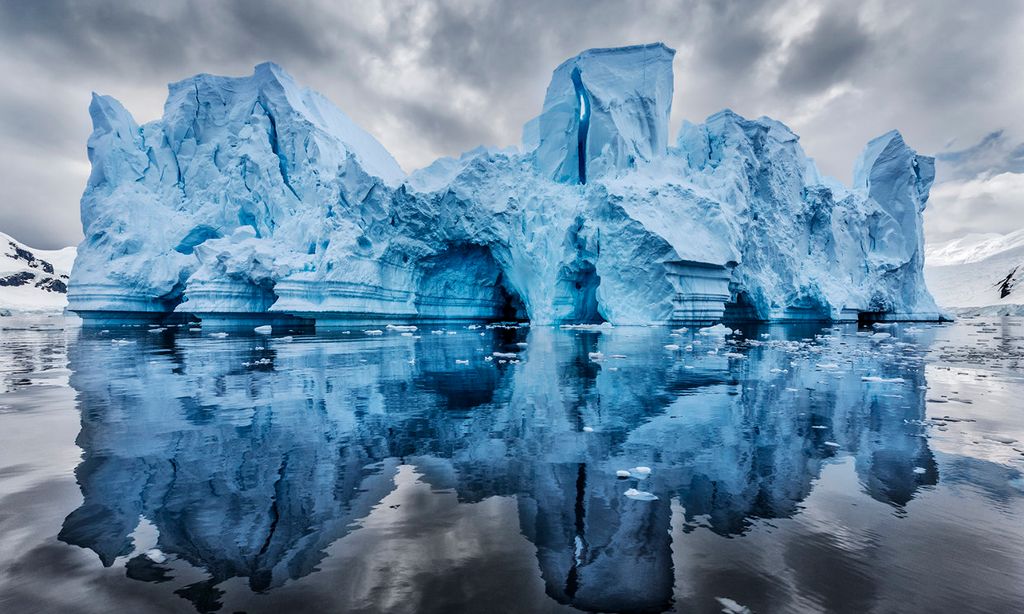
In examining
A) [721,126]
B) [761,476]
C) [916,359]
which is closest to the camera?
[761,476]

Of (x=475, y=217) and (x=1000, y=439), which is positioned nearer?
(x=1000, y=439)

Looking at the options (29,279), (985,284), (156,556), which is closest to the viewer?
(156,556)

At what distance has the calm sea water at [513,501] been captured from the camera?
1.72m

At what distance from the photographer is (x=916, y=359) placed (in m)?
9.09

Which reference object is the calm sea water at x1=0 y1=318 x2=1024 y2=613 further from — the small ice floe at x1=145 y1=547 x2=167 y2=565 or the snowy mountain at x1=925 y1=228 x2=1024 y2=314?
the snowy mountain at x1=925 y1=228 x2=1024 y2=314

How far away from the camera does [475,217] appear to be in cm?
2206

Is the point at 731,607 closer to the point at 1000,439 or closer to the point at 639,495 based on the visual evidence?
the point at 639,495

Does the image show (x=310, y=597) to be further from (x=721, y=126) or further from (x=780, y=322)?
(x=780, y=322)

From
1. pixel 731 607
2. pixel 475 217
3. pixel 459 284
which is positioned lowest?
pixel 731 607

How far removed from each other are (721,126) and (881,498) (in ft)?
77.4

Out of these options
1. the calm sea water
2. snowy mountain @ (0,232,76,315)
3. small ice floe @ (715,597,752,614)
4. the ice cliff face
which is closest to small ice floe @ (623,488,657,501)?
the calm sea water

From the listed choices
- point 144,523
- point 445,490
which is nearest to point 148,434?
point 144,523

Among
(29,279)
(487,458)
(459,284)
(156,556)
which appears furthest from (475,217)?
(29,279)

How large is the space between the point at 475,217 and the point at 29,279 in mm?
85187
